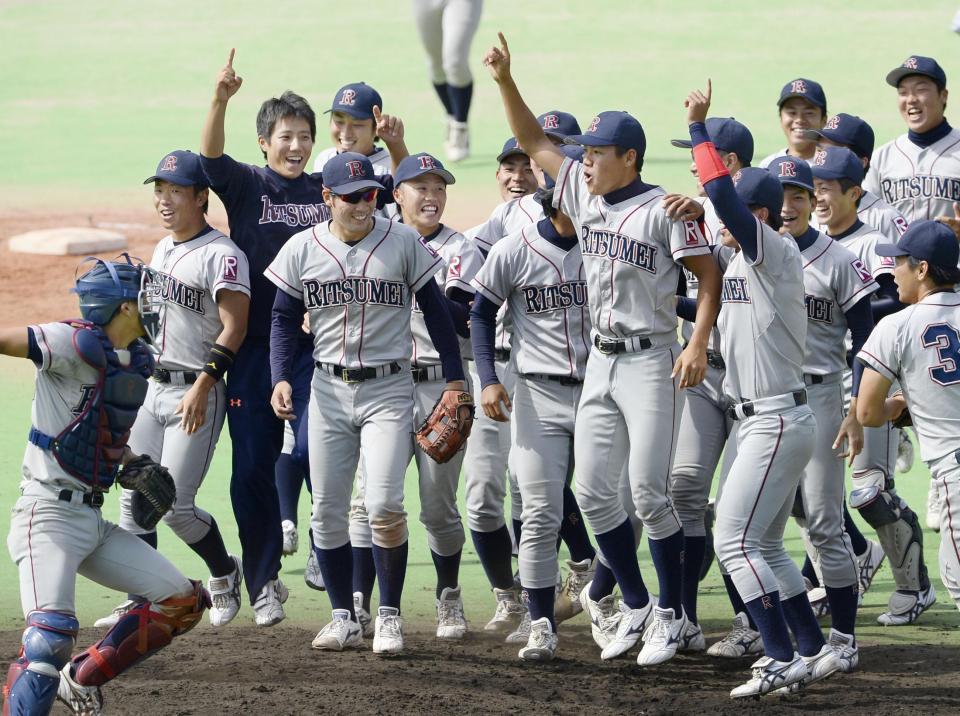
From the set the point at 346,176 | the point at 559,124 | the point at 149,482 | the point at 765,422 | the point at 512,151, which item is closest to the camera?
the point at 149,482

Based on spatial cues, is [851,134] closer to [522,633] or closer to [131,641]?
[522,633]

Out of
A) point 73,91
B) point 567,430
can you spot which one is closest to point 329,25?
point 73,91

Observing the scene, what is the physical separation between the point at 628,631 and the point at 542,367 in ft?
3.27

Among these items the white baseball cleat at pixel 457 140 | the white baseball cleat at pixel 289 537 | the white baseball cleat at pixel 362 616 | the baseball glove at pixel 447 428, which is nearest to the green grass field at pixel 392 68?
the white baseball cleat at pixel 457 140

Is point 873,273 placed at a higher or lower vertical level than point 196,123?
lower

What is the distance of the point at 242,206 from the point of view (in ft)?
20.9

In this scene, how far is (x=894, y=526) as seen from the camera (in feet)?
19.9

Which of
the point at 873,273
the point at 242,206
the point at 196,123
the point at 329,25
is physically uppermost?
the point at 329,25

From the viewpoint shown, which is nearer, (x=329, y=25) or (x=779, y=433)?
(x=779, y=433)

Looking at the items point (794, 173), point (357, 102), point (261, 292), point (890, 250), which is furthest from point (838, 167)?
point (261, 292)

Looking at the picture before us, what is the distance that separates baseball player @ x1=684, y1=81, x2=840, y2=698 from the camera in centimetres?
510

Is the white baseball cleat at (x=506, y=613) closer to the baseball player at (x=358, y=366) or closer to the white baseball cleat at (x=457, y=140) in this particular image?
the baseball player at (x=358, y=366)

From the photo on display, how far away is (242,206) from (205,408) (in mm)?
872

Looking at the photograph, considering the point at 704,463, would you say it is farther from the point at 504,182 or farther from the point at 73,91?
the point at 73,91
